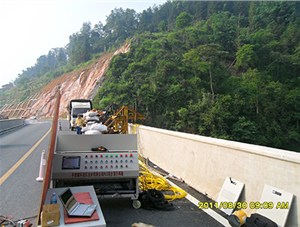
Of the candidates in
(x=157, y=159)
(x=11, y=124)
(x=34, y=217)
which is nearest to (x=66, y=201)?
(x=34, y=217)

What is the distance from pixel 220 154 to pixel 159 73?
3237 cm

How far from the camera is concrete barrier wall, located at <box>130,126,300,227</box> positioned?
4.02 metres

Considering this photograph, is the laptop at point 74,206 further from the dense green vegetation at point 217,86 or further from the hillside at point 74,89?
the hillside at point 74,89

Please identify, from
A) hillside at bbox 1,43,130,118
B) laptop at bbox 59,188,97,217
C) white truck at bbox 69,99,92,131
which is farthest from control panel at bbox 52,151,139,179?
hillside at bbox 1,43,130,118

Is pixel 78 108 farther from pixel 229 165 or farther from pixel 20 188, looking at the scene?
pixel 229 165

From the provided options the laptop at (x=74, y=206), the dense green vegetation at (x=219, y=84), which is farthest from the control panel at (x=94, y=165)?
the dense green vegetation at (x=219, y=84)

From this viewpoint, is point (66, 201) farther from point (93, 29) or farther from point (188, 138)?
point (93, 29)

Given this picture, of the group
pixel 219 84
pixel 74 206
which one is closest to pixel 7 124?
pixel 74 206

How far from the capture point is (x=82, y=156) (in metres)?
4.99

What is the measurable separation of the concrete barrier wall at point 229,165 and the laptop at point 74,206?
2.65 meters

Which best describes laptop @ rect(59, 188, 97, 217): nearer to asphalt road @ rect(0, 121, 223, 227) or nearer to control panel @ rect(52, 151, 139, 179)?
control panel @ rect(52, 151, 139, 179)

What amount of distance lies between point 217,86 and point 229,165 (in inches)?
1587

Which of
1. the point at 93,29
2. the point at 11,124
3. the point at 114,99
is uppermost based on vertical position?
the point at 93,29

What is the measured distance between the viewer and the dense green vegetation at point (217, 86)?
34.5m
